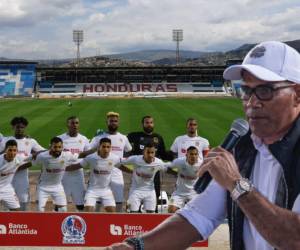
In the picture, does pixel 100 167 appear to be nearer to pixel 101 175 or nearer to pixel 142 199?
pixel 101 175

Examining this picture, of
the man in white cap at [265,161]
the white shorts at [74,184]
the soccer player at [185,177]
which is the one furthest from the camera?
the white shorts at [74,184]

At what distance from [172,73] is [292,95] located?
2838 inches

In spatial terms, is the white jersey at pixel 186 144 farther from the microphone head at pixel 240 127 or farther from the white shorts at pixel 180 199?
the microphone head at pixel 240 127

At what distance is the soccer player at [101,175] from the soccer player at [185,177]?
116 cm

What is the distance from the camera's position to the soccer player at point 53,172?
9.01 m

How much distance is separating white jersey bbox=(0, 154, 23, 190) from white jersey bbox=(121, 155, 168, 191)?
6.80 ft

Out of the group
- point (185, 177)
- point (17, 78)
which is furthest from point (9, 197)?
point (17, 78)

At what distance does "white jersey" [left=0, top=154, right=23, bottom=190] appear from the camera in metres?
8.91

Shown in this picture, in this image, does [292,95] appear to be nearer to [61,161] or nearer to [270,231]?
[270,231]

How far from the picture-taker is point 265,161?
1621 mm

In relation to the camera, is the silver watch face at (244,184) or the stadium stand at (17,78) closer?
the silver watch face at (244,184)

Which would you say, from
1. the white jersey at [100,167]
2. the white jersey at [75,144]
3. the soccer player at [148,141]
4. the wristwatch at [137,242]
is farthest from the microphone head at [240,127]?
the white jersey at [75,144]

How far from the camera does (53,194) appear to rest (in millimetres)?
9102

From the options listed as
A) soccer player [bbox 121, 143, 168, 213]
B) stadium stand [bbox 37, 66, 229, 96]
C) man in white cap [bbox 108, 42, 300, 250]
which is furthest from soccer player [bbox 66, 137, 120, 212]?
stadium stand [bbox 37, 66, 229, 96]
